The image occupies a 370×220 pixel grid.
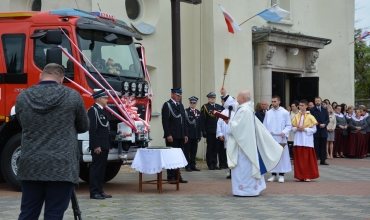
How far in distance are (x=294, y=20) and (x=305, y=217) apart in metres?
15.5

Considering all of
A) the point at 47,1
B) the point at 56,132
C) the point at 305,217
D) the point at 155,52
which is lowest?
the point at 305,217

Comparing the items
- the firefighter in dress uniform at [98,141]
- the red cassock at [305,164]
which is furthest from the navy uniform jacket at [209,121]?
the firefighter in dress uniform at [98,141]

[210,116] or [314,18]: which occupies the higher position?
[314,18]

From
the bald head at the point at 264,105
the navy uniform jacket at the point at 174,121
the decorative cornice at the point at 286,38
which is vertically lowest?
the navy uniform jacket at the point at 174,121

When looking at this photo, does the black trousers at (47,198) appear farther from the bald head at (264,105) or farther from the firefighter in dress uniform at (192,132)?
the bald head at (264,105)

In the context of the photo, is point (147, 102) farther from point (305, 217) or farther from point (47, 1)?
point (47, 1)

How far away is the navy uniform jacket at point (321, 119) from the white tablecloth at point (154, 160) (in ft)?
30.1

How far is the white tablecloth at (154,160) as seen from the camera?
1173 cm

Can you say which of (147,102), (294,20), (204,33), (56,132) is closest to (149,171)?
(147,102)

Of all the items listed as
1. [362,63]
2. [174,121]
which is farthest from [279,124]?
[362,63]

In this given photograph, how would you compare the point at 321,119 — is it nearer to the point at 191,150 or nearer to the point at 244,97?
the point at 191,150

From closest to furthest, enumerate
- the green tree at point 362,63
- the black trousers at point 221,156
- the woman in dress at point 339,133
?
1. the black trousers at point 221,156
2. the woman in dress at point 339,133
3. the green tree at point 362,63

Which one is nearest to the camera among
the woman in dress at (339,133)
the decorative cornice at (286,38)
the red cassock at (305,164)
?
the red cassock at (305,164)

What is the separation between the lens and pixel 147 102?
13062 mm
